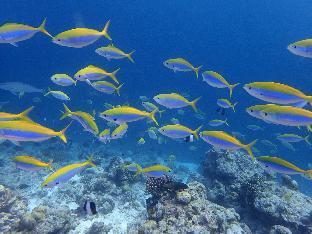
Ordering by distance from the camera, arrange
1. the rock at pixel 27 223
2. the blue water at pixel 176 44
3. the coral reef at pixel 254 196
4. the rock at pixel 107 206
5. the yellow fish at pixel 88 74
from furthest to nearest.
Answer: the blue water at pixel 176 44, the rock at pixel 107 206, the coral reef at pixel 254 196, the yellow fish at pixel 88 74, the rock at pixel 27 223

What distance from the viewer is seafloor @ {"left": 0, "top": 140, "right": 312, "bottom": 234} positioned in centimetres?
649

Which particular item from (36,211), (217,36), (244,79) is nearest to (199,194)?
(36,211)

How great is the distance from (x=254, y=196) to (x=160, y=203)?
3.15 m

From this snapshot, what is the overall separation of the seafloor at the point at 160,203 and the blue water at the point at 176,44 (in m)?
26.7

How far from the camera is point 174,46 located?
250ft

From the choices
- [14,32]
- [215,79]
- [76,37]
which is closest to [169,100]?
[215,79]

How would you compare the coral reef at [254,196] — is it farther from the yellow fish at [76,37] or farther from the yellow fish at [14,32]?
the yellow fish at [14,32]

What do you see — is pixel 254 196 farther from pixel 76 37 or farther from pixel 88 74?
pixel 76 37

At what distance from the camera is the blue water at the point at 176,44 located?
53.6 metres

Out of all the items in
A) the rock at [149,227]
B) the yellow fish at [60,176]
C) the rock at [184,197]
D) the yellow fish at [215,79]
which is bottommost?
the rock at [149,227]

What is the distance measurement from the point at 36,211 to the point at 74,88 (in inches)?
1335

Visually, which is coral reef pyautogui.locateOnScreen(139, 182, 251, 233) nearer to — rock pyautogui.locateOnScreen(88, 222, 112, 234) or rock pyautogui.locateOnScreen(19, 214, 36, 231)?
rock pyautogui.locateOnScreen(88, 222, 112, 234)

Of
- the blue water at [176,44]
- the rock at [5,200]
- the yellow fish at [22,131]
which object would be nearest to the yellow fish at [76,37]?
the yellow fish at [22,131]

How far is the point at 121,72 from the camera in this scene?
56.7 metres
